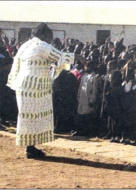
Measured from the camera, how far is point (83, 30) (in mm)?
18406

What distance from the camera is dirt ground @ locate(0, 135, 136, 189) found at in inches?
242

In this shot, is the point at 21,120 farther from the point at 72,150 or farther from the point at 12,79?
the point at 72,150

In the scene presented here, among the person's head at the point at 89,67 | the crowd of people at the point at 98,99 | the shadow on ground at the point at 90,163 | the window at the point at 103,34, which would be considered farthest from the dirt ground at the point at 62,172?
the window at the point at 103,34

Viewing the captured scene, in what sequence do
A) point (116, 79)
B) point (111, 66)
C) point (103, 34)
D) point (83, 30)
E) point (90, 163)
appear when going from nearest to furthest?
point (90, 163) → point (116, 79) → point (111, 66) → point (103, 34) → point (83, 30)

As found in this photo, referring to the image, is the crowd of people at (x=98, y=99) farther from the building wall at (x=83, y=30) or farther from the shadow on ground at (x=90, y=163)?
the building wall at (x=83, y=30)

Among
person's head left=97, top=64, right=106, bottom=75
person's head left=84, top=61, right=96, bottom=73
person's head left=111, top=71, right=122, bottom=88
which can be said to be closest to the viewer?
person's head left=111, top=71, right=122, bottom=88

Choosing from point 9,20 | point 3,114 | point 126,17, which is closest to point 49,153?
point 3,114

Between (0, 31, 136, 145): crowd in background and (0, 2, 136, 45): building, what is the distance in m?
6.53

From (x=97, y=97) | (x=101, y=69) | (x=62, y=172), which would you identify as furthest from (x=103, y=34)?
(x=62, y=172)

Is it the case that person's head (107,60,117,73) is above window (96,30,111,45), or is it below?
below

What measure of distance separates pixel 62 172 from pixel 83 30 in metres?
12.1

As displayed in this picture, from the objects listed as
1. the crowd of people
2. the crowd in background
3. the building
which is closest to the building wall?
the building

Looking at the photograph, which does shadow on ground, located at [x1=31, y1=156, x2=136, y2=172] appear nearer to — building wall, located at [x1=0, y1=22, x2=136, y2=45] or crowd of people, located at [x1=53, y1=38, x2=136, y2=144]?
crowd of people, located at [x1=53, y1=38, x2=136, y2=144]

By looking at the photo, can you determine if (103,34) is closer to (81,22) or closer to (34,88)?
(81,22)
